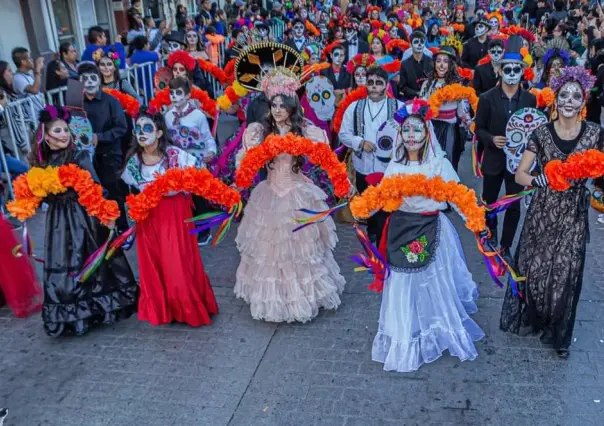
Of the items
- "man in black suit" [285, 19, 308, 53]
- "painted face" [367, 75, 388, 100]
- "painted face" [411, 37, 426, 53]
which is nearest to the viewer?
"painted face" [367, 75, 388, 100]

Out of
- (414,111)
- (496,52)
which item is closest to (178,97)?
(414,111)

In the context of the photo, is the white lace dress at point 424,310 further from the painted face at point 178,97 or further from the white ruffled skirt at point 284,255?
the painted face at point 178,97

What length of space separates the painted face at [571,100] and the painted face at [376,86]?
7.61ft

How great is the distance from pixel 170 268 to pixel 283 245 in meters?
0.98

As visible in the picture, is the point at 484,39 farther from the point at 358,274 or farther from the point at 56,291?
the point at 56,291

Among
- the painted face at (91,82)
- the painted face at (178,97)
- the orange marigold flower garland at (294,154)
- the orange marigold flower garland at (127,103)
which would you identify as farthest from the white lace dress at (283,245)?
the orange marigold flower garland at (127,103)

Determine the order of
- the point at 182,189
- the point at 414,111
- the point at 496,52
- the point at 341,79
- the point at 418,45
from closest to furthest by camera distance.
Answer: the point at 414,111 < the point at 182,189 < the point at 496,52 < the point at 341,79 < the point at 418,45

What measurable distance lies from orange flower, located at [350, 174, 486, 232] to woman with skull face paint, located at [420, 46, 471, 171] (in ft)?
9.94

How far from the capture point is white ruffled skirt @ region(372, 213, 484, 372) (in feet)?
14.8

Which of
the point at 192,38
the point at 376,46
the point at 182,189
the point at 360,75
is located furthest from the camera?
the point at 192,38

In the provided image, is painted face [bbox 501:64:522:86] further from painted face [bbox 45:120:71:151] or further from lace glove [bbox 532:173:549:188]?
painted face [bbox 45:120:71:151]

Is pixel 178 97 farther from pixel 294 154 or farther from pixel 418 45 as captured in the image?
pixel 418 45

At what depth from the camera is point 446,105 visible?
7.01 m

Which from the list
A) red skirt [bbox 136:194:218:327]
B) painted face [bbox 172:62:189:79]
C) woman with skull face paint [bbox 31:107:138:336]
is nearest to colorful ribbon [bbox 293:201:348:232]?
red skirt [bbox 136:194:218:327]
